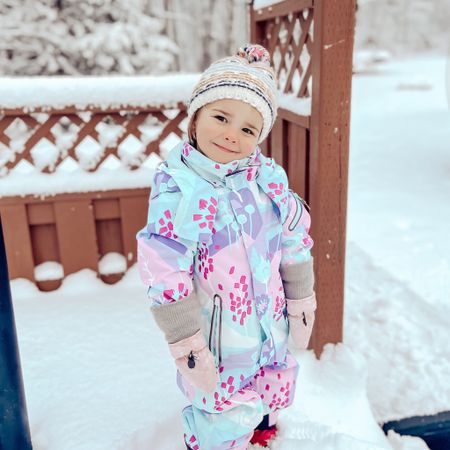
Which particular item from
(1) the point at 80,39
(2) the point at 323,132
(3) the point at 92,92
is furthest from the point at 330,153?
(1) the point at 80,39

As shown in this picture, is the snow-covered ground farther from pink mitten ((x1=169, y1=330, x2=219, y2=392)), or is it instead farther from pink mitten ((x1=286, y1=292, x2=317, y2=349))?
pink mitten ((x1=169, y1=330, x2=219, y2=392))

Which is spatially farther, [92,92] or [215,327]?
[92,92]

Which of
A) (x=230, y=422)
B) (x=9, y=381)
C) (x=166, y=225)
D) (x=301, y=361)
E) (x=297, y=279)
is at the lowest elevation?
(x=301, y=361)

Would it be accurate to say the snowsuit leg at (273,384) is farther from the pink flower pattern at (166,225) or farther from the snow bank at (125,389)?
the pink flower pattern at (166,225)

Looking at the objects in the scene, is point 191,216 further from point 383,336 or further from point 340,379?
point 383,336

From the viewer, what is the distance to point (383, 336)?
2.95 meters

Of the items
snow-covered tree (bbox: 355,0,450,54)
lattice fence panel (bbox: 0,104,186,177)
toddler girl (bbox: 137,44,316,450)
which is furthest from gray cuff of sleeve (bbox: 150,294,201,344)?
snow-covered tree (bbox: 355,0,450,54)

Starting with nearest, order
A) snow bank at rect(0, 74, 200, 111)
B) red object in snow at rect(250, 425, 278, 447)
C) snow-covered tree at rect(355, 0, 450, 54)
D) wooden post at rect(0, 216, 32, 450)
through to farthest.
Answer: wooden post at rect(0, 216, 32, 450), red object in snow at rect(250, 425, 278, 447), snow bank at rect(0, 74, 200, 111), snow-covered tree at rect(355, 0, 450, 54)

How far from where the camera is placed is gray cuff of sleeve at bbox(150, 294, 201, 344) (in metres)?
1.49

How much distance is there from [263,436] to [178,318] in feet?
2.40

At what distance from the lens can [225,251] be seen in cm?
157

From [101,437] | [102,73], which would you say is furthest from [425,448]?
[102,73]

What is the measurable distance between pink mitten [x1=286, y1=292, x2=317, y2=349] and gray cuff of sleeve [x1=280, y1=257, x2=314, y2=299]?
2cm

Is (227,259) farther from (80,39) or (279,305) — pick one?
(80,39)
